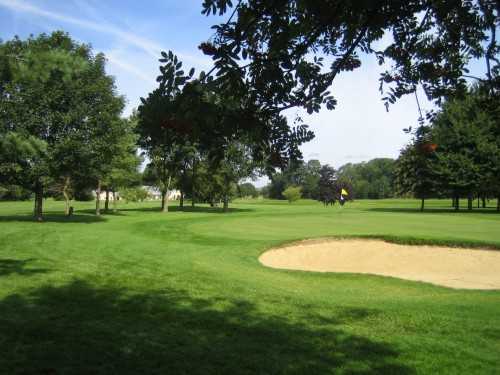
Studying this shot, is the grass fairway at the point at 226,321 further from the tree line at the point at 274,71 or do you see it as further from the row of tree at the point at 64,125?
the row of tree at the point at 64,125

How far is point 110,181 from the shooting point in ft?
133

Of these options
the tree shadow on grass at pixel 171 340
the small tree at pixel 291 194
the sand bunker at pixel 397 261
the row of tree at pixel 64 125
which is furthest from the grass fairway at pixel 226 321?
the small tree at pixel 291 194

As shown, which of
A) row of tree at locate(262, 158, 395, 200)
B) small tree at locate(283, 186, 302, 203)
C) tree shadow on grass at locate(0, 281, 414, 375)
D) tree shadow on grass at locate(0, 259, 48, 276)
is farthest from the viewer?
row of tree at locate(262, 158, 395, 200)

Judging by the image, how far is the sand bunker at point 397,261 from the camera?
13.3 m

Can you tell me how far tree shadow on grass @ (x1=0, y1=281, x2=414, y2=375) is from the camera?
16.1ft

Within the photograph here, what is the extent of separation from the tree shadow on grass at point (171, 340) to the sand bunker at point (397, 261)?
699cm

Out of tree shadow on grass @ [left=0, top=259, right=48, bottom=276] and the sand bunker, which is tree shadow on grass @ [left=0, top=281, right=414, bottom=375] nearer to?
tree shadow on grass @ [left=0, top=259, right=48, bottom=276]

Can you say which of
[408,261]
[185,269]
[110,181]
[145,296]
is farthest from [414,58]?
[110,181]

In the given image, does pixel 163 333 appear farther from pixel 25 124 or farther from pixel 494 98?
pixel 25 124

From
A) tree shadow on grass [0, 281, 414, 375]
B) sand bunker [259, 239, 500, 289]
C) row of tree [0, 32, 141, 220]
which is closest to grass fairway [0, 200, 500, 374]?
tree shadow on grass [0, 281, 414, 375]

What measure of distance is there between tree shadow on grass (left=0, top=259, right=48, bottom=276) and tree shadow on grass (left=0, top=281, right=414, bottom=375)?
2.70m

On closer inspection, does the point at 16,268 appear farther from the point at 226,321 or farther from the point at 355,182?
the point at 355,182

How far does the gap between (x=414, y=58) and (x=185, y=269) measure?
28.8 feet

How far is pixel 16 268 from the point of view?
10969mm
